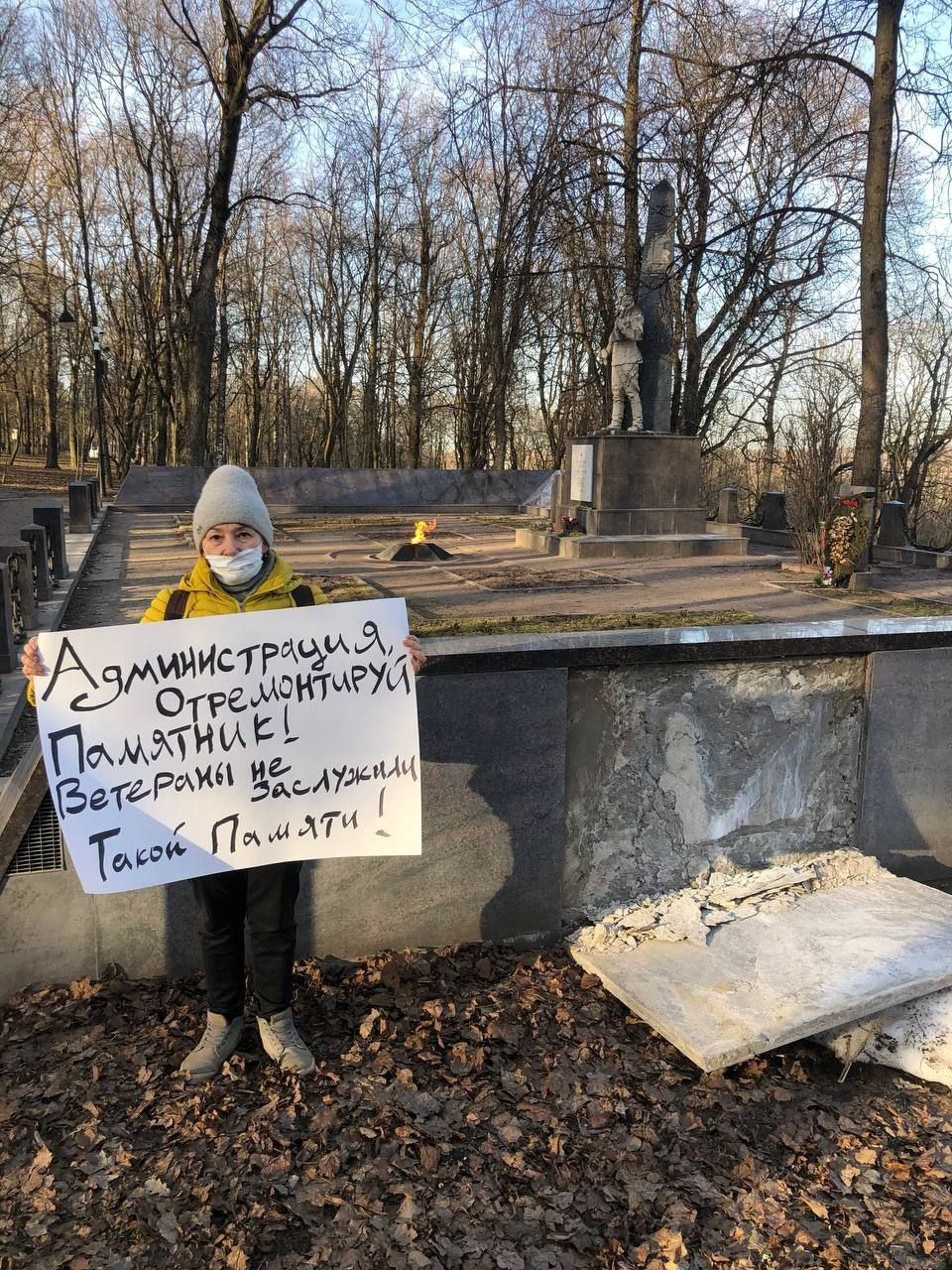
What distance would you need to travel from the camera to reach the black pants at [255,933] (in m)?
2.81

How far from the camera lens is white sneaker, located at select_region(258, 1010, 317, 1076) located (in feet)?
9.23

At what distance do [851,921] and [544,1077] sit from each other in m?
1.48

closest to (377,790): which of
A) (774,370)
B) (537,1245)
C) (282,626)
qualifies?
(282,626)

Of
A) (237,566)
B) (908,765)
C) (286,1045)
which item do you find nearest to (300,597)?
(237,566)

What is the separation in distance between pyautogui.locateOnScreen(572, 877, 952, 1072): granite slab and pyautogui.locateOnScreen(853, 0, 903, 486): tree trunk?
42.2 feet

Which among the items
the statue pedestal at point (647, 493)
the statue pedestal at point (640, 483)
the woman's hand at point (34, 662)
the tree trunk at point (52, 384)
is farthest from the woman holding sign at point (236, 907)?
the tree trunk at point (52, 384)

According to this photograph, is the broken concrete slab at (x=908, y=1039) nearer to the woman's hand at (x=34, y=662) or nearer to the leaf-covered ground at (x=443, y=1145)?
the leaf-covered ground at (x=443, y=1145)

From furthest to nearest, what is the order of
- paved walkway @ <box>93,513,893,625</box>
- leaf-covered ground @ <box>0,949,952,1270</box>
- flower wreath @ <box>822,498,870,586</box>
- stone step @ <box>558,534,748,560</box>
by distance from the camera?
stone step @ <box>558,534,748,560</box>, flower wreath @ <box>822,498,870,586</box>, paved walkway @ <box>93,513,893,625</box>, leaf-covered ground @ <box>0,949,952,1270</box>

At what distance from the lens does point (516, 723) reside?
11.5 feet

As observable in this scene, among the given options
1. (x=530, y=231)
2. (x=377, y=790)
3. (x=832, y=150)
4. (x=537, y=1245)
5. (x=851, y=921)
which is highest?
(x=832, y=150)

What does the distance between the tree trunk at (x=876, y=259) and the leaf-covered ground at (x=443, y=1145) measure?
1378 centimetres

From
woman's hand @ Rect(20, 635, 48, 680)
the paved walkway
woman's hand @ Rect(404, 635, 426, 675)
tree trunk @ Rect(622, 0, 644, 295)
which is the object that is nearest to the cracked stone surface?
woman's hand @ Rect(404, 635, 426, 675)

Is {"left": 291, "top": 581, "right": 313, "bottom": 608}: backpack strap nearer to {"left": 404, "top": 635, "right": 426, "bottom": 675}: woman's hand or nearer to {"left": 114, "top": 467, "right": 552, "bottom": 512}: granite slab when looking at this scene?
{"left": 404, "top": 635, "right": 426, "bottom": 675}: woman's hand

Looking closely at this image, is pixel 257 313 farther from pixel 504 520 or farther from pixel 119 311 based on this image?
pixel 504 520
